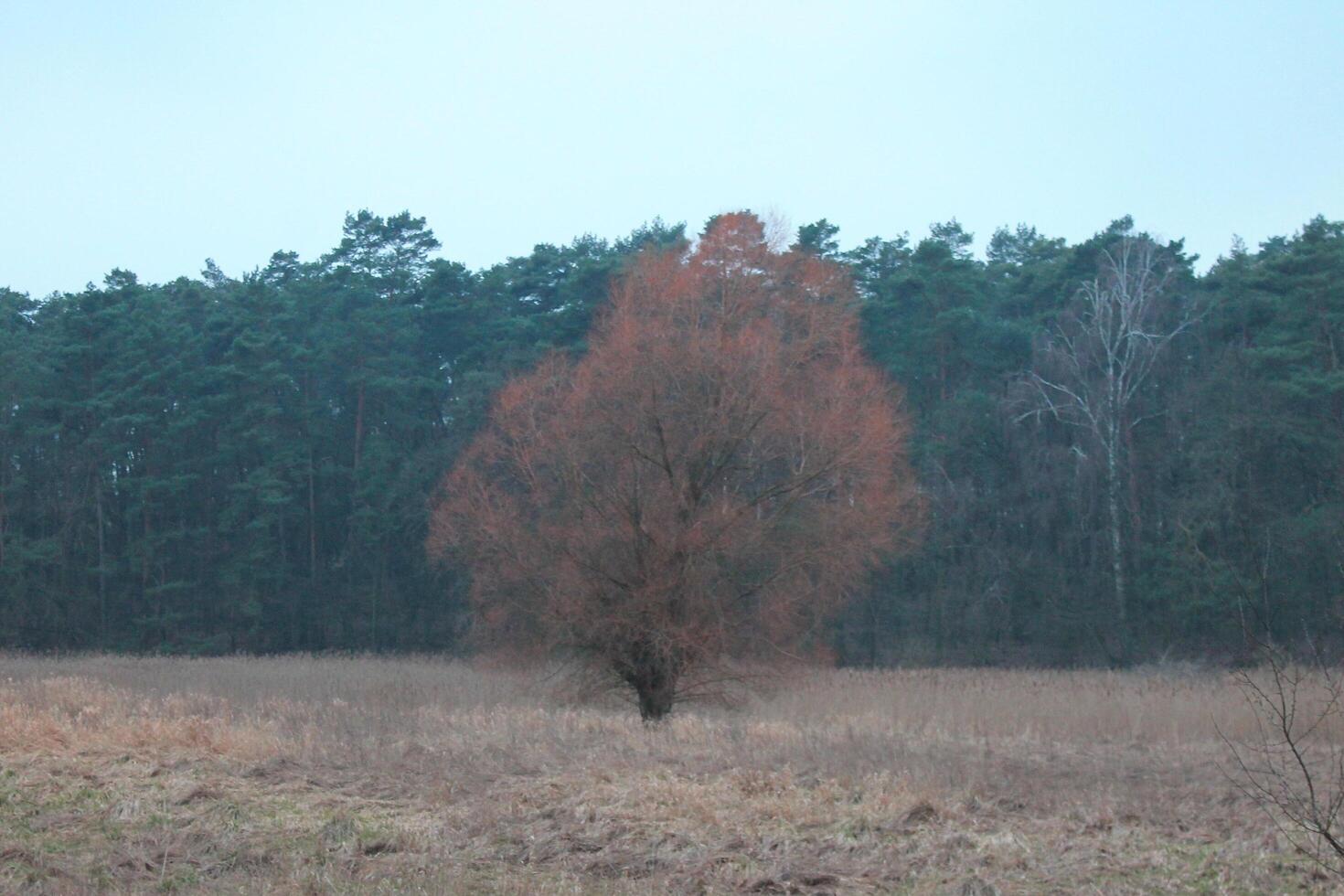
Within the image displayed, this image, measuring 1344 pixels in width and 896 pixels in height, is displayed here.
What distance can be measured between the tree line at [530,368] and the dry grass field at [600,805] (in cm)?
2308

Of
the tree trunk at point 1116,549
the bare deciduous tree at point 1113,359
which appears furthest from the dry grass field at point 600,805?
the bare deciduous tree at point 1113,359

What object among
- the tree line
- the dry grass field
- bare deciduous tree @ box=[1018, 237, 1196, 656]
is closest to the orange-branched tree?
the dry grass field

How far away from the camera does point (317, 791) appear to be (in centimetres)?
1168

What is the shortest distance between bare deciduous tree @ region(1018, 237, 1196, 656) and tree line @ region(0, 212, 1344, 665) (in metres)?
0.18

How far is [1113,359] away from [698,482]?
24.7 meters

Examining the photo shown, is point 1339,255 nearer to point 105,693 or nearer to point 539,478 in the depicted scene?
point 539,478

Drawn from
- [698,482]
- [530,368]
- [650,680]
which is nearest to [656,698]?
[650,680]

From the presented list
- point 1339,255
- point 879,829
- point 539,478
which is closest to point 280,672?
point 539,478

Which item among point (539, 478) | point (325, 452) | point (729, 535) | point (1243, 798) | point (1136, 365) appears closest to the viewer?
point (1243, 798)

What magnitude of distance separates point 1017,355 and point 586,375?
30412 mm

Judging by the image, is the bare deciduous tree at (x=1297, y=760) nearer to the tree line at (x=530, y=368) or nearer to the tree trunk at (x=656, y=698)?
the tree trunk at (x=656, y=698)

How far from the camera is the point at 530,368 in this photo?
46.0 metres

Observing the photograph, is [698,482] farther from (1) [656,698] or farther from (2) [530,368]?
(2) [530,368]

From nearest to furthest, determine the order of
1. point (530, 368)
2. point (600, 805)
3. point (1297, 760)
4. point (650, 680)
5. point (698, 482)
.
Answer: point (1297, 760), point (600, 805), point (650, 680), point (698, 482), point (530, 368)
